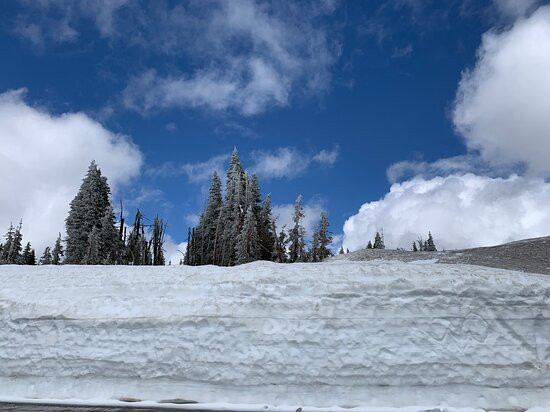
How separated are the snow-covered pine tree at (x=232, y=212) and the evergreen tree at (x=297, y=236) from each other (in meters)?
7.10

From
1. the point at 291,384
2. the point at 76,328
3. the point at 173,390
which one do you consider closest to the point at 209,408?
the point at 173,390

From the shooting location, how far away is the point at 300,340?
405 inches

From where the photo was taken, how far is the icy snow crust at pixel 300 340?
9.77 metres

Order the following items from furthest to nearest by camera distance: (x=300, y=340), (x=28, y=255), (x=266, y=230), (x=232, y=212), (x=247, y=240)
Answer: (x=28, y=255) → (x=266, y=230) → (x=232, y=212) → (x=247, y=240) → (x=300, y=340)

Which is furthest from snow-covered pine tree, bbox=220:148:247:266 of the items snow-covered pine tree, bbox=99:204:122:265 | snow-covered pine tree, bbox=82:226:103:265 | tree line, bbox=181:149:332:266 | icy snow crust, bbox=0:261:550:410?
icy snow crust, bbox=0:261:550:410

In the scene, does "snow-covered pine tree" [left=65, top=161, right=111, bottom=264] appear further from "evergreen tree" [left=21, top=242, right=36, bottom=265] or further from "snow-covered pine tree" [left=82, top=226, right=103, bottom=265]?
"evergreen tree" [left=21, top=242, right=36, bottom=265]

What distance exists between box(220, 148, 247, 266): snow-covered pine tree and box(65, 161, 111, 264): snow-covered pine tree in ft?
47.6

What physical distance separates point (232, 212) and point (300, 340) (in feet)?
154

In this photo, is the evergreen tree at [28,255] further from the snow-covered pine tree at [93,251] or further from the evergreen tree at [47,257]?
the snow-covered pine tree at [93,251]

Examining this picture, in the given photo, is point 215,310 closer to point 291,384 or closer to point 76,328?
point 291,384

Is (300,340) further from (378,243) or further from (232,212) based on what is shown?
(378,243)

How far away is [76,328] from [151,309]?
1918mm

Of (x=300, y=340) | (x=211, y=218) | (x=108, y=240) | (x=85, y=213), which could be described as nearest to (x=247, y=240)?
(x=211, y=218)

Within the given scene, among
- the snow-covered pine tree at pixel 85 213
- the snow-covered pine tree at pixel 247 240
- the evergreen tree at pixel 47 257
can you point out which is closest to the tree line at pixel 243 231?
the snow-covered pine tree at pixel 247 240
